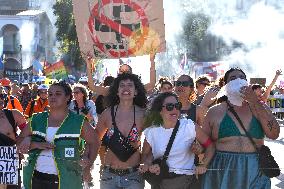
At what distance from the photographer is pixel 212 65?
122 feet

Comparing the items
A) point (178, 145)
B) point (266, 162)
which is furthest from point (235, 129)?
point (178, 145)

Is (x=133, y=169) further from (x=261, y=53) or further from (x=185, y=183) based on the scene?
(x=261, y=53)

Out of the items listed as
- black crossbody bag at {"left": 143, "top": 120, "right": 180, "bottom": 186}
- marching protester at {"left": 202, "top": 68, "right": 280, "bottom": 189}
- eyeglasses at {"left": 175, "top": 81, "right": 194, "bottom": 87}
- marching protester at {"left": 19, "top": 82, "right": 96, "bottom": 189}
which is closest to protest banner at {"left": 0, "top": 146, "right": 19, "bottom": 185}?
marching protester at {"left": 19, "top": 82, "right": 96, "bottom": 189}

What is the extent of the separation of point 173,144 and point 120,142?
0.53 meters

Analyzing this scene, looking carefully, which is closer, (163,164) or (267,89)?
(163,164)

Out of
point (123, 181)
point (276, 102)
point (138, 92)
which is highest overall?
point (138, 92)

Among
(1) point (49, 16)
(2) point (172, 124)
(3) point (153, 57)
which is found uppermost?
(1) point (49, 16)

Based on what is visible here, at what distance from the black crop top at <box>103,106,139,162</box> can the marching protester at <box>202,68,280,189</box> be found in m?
0.69

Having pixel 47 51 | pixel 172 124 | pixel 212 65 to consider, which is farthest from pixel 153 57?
pixel 47 51

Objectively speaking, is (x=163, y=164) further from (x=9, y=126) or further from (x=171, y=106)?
(x=9, y=126)

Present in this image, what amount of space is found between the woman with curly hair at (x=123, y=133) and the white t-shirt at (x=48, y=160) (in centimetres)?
41

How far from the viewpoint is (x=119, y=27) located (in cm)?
847

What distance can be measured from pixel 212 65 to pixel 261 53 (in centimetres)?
960

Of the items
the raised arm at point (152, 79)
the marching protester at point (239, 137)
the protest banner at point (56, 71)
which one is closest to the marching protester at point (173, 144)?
the marching protester at point (239, 137)
